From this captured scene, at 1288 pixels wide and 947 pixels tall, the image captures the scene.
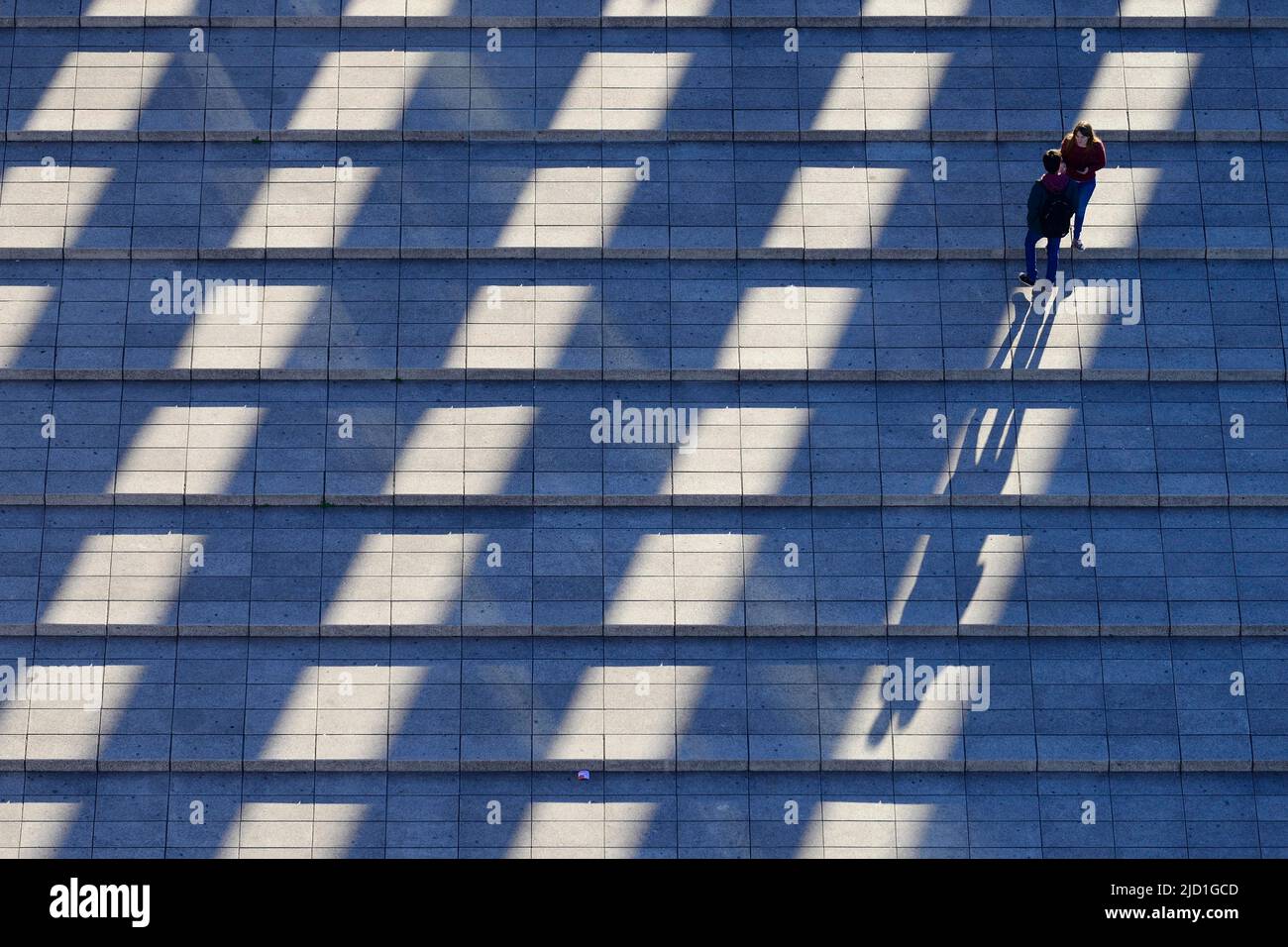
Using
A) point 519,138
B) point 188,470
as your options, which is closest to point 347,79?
point 519,138

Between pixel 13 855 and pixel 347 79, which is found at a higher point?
pixel 347 79

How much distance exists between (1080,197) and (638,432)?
8346 mm

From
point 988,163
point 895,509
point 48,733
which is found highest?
point 988,163

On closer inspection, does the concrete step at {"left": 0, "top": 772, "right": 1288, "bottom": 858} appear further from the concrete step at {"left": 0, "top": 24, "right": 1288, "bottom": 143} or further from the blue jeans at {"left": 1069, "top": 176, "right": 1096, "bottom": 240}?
the concrete step at {"left": 0, "top": 24, "right": 1288, "bottom": 143}

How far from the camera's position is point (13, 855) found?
2608cm

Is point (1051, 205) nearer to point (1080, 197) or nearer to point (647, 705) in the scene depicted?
point (1080, 197)

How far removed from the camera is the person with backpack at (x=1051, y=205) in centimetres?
2644

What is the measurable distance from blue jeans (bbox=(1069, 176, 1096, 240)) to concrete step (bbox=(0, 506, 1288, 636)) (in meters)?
4.91

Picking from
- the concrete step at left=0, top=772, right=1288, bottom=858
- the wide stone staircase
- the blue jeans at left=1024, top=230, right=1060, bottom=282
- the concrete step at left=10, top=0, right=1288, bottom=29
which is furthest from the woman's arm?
the concrete step at left=0, top=772, right=1288, bottom=858

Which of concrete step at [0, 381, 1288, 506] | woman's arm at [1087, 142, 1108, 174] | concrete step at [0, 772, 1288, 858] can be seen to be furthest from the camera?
concrete step at [0, 381, 1288, 506]

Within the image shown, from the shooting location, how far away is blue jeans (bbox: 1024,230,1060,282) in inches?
1085

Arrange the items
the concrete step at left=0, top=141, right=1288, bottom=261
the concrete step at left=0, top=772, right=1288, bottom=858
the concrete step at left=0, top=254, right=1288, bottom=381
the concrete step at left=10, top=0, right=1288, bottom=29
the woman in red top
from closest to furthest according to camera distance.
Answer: the concrete step at left=0, top=772, right=1288, bottom=858 → the woman in red top → the concrete step at left=0, top=254, right=1288, bottom=381 → the concrete step at left=0, top=141, right=1288, bottom=261 → the concrete step at left=10, top=0, right=1288, bottom=29

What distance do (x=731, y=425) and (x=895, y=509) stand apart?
3084mm

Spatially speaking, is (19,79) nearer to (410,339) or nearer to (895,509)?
(410,339)
